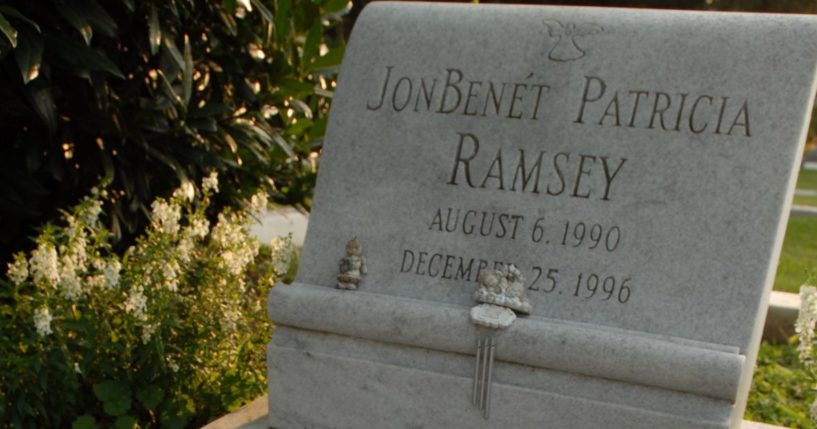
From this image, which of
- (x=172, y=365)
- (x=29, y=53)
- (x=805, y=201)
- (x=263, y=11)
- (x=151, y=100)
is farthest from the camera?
(x=805, y=201)

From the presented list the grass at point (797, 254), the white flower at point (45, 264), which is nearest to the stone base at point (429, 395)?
A: the white flower at point (45, 264)

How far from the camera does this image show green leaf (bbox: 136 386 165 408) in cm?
365

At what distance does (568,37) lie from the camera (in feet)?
11.4

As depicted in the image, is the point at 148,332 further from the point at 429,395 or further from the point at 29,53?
the point at 29,53

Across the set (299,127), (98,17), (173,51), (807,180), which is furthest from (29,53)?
(807,180)

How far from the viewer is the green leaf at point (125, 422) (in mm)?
3598

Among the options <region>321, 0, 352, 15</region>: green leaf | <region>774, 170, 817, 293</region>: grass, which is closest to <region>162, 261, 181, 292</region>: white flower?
<region>321, 0, 352, 15</region>: green leaf

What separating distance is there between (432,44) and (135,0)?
1841 mm

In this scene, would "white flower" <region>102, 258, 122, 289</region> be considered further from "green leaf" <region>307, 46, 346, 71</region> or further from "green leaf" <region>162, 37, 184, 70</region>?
"green leaf" <region>307, 46, 346, 71</region>

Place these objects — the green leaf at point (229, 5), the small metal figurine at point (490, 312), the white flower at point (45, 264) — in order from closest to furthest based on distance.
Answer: the small metal figurine at point (490, 312) < the white flower at point (45, 264) < the green leaf at point (229, 5)

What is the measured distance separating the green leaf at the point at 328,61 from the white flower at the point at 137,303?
76.8 inches

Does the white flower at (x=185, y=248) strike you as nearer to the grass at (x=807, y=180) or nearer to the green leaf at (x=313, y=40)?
the green leaf at (x=313, y=40)

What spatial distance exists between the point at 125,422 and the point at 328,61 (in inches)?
90.9

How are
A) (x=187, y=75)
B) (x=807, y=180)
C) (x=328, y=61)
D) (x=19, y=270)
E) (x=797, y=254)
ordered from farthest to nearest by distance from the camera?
(x=807, y=180) < (x=797, y=254) < (x=328, y=61) < (x=187, y=75) < (x=19, y=270)
